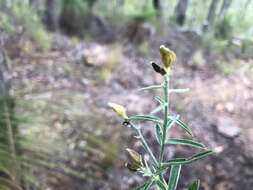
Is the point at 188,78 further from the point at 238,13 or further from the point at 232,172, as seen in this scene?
the point at 232,172

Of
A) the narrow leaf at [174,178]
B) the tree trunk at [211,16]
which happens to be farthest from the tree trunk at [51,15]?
the narrow leaf at [174,178]

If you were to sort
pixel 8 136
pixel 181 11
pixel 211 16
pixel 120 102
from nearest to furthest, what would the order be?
1. pixel 8 136
2. pixel 120 102
3. pixel 211 16
4. pixel 181 11

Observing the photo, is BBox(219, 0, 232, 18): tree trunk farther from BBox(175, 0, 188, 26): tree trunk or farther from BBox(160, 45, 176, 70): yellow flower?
BBox(160, 45, 176, 70): yellow flower

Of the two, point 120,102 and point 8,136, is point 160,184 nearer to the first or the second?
point 8,136

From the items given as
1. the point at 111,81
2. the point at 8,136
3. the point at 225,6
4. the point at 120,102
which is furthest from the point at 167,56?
the point at 225,6

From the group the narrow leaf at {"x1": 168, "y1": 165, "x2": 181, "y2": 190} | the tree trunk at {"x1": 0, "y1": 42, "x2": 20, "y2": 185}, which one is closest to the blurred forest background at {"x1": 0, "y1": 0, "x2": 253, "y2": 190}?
the tree trunk at {"x1": 0, "y1": 42, "x2": 20, "y2": 185}

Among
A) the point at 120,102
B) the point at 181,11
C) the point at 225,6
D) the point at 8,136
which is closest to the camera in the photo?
the point at 8,136

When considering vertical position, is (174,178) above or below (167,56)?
below
